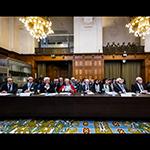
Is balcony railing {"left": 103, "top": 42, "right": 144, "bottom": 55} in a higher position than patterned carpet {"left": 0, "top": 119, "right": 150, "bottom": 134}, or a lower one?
higher

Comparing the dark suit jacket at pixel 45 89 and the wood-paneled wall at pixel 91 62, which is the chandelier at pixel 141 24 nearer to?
the dark suit jacket at pixel 45 89

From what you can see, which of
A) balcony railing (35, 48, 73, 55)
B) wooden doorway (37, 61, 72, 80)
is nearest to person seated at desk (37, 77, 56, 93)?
balcony railing (35, 48, 73, 55)

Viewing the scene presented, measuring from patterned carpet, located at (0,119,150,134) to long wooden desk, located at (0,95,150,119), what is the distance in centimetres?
20

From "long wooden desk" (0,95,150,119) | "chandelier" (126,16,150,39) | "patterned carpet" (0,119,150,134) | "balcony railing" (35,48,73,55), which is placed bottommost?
"patterned carpet" (0,119,150,134)

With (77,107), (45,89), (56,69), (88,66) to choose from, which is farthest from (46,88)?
(56,69)

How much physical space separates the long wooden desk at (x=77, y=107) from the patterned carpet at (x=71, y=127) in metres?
0.20

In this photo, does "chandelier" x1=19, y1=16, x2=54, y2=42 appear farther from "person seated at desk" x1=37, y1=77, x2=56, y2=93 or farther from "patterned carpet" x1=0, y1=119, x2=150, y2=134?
"patterned carpet" x1=0, y1=119, x2=150, y2=134

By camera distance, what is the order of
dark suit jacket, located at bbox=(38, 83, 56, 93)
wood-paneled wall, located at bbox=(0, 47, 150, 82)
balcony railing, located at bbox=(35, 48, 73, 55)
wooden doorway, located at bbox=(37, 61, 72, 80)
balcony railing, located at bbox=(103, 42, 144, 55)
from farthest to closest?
wooden doorway, located at bbox=(37, 61, 72, 80)
balcony railing, located at bbox=(35, 48, 73, 55)
balcony railing, located at bbox=(103, 42, 144, 55)
wood-paneled wall, located at bbox=(0, 47, 150, 82)
dark suit jacket, located at bbox=(38, 83, 56, 93)

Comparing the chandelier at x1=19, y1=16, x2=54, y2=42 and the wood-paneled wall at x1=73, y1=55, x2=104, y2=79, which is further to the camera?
the wood-paneled wall at x1=73, y1=55, x2=104, y2=79

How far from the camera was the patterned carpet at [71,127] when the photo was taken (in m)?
5.75

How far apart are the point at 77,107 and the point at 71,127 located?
90cm

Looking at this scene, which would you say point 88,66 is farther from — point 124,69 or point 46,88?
point 46,88

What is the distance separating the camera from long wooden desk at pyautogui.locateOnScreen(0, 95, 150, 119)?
696 centimetres

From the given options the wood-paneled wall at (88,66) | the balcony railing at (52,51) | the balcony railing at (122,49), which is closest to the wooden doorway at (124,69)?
the balcony railing at (122,49)
